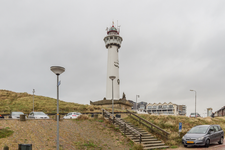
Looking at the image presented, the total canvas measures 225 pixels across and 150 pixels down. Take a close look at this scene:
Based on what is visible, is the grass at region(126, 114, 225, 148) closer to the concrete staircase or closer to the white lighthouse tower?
the concrete staircase

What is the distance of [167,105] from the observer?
12031 centimetres

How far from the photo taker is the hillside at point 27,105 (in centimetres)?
3623

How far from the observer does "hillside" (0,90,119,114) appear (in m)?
36.2

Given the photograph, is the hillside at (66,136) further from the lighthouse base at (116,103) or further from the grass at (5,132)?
the lighthouse base at (116,103)

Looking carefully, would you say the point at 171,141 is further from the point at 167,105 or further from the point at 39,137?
the point at 167,105

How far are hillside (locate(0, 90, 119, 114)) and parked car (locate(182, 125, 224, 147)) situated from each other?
2230 cm

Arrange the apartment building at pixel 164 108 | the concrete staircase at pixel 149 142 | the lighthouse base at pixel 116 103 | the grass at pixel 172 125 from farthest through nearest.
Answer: the apartment building at pixel 164 108 < the lighthouse base at pixel 116 103 < the grass at pixel 172 125 < the concrete staircase at pixel 149 142

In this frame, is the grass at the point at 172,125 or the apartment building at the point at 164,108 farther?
the apartment building at the point at 164,108

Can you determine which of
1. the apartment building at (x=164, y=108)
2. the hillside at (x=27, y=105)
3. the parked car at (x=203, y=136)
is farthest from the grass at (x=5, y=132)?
the apartment building at (x=164, y=108)

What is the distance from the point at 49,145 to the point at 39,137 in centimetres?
134

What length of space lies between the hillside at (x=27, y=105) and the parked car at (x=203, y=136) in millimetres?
22296

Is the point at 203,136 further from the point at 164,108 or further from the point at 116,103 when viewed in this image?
the point at 164,108

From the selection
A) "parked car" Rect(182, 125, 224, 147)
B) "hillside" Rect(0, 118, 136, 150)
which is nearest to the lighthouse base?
"hillside" Rect(0, 118, 136, 150)

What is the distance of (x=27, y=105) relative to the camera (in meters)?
39.6
